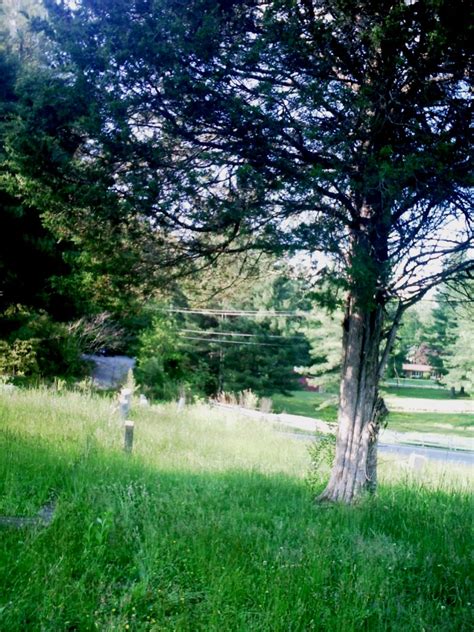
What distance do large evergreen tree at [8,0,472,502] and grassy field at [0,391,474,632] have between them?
95cm

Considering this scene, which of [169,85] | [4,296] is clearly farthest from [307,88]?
[4,296]

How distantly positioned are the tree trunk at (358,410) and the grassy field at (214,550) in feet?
0.86

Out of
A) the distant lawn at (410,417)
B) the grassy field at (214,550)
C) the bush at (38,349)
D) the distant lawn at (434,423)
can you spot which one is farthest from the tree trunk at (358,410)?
the distant lawn at (434,423)

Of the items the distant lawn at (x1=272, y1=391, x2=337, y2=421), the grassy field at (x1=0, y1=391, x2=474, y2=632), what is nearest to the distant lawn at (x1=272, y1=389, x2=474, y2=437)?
the distant lawn at (x1=272, y1=391, x2=337, y2=421)

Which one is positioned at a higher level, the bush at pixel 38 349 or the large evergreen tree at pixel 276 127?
the large evergreen tree at pixel 276 127

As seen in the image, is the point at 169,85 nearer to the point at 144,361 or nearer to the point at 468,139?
the point at 468,139

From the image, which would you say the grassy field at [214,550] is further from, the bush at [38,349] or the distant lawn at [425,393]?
the distant lawn at [425,393]

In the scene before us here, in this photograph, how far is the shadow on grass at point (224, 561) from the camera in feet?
9.08

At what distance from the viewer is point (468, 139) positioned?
14.2 feet

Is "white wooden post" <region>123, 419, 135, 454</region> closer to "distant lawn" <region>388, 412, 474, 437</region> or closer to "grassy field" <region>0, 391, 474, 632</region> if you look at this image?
"grassy field" <region>0, 391, 474, 632</region>

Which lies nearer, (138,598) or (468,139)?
(138,598)

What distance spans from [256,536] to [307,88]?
3483 mm

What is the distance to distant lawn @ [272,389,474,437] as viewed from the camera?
101 ft

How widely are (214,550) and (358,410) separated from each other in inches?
89.7
